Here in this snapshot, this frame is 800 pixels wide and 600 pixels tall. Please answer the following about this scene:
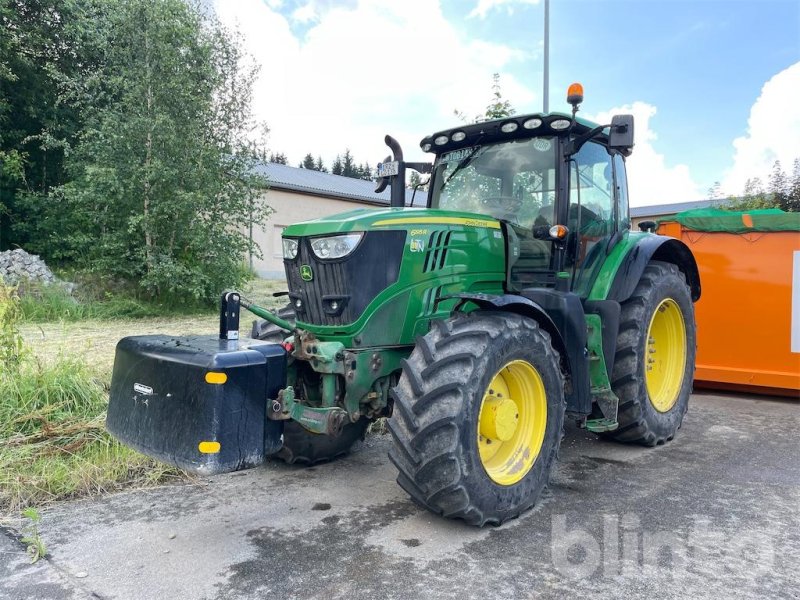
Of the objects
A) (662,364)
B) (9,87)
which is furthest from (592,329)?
(9,87)

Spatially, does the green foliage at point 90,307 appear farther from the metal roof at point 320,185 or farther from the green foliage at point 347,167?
the green foliage at point 347,167

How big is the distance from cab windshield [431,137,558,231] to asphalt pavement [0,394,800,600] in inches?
72.3

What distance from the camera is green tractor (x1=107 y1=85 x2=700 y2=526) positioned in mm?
2947

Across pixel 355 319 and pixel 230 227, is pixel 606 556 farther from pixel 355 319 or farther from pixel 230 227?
pixel 230 227

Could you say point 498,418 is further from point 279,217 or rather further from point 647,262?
point 279,217

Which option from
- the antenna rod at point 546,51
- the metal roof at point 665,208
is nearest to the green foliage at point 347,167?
the metal roof at point 665,208

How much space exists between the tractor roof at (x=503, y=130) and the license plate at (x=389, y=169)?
32 cm

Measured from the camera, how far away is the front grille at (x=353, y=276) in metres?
3.38

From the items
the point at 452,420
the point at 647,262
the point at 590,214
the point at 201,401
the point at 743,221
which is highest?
the point at 743,221

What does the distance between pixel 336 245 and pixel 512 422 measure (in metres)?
1.40

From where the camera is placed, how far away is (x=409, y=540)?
10.1 ft

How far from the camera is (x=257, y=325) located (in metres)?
4.17

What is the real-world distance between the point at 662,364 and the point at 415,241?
9.90 ft

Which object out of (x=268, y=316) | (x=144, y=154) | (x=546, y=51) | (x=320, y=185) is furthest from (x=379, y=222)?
(x=320, y=185)
